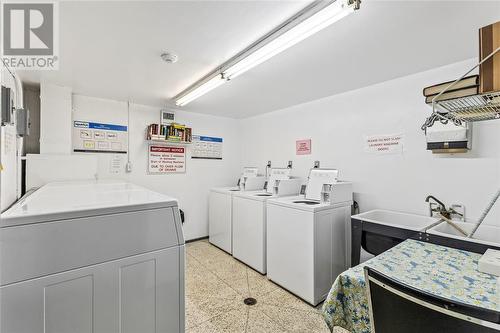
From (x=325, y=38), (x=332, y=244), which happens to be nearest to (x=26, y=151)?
(x=325, y=38)

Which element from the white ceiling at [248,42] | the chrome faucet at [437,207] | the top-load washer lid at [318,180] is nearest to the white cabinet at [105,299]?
the white ceiling at [248,42]

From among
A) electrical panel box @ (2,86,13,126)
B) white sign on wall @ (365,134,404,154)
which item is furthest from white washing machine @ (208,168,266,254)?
electrical panel box @ (2,86,13,126)

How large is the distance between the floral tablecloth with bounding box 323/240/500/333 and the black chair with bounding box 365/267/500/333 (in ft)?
0.68

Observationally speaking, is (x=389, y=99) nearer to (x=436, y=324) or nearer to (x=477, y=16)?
(x=477, y=16)

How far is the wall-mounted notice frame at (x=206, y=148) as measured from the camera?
4004 mm

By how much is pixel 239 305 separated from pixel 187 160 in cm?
245

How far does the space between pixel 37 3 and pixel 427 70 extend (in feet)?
10.2

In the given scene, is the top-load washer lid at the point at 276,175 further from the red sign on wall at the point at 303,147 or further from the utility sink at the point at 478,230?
the utility sink at the point at 478,230

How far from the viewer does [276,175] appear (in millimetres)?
3555

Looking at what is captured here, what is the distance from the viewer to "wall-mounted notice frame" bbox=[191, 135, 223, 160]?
400cm

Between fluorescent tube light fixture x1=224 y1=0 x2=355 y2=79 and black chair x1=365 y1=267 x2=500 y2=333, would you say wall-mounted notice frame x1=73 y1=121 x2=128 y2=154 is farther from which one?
black chair x1=365 y1=267 x2=500 y2=333

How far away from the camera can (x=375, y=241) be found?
2102 millimetres

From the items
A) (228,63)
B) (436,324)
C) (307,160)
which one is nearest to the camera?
(436,324)

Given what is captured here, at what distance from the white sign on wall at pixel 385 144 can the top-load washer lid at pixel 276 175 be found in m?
1.18
